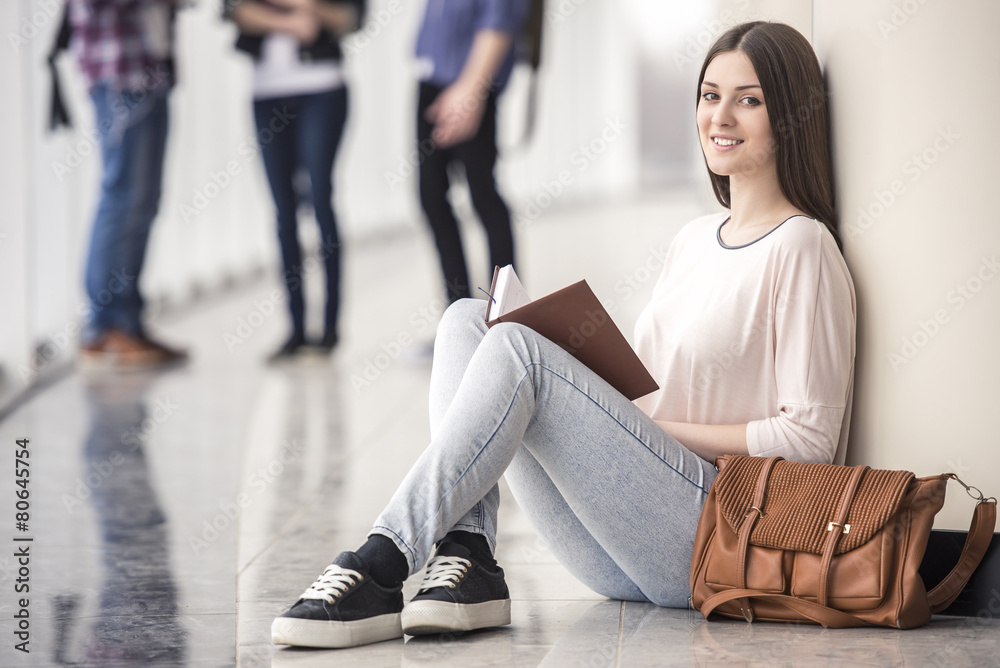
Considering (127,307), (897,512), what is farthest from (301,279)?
(897,512)

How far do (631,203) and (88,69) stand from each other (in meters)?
10.7

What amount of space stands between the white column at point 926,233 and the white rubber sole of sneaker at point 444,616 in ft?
2.35

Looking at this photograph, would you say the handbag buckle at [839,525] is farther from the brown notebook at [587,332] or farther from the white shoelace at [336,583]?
the white shoelace at [336,583]

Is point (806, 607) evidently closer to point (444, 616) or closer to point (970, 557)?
point (970, 557)

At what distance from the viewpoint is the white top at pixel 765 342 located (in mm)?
1781

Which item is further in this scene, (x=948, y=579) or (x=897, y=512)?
(x=948, y=579)

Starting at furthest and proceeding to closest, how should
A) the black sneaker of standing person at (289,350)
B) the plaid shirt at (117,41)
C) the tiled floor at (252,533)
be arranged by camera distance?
the black sneaker of standing person at (289,350) → the plaid shirt at (117,41) → the tiled floor at (252,533)

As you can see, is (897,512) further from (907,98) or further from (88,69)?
(88,69)

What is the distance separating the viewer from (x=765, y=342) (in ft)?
6.06

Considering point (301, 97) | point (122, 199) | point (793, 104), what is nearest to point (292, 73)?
point (301, 97)

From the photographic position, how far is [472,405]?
174cm

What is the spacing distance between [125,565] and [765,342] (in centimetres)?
136

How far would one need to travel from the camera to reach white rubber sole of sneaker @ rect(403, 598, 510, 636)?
1743 mm

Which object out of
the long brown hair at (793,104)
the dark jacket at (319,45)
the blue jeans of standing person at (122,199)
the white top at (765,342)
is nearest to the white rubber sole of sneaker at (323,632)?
the white top at (765,342)
